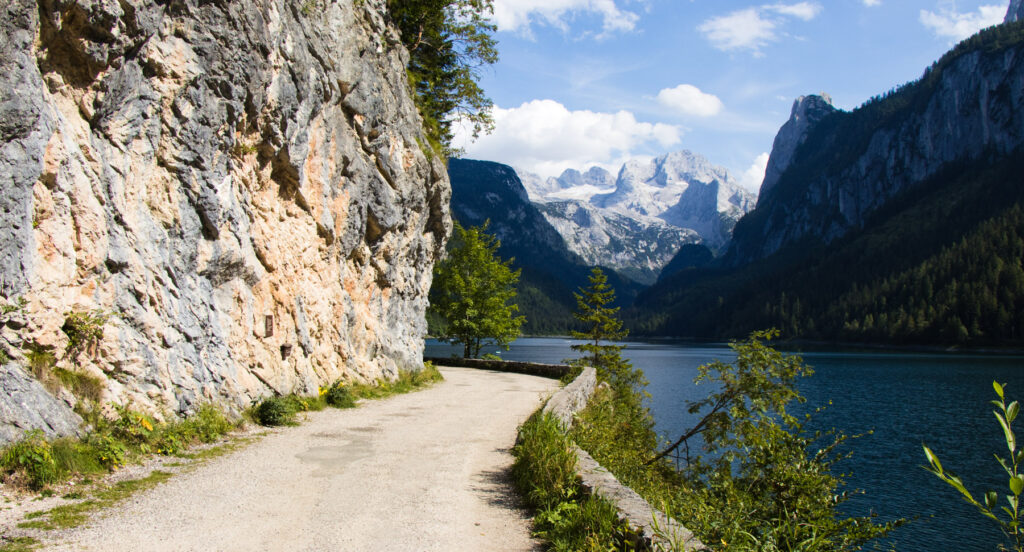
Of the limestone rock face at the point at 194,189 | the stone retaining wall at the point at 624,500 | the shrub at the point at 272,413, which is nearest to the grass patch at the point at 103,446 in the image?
the limestone rock face at the point at 194,189

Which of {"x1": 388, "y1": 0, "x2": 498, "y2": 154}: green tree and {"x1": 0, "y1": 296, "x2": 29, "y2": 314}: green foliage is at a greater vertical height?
{"x1": 388, "y1": 0, "x2": 498, "y2": 154}: green tree

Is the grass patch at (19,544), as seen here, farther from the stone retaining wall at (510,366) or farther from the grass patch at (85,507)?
the stone retaining wall at (510,366)

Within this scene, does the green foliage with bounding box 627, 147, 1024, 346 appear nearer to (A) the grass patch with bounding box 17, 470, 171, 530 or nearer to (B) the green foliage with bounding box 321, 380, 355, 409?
(B) the green foliage with bounding box 321, 380, 355, 409

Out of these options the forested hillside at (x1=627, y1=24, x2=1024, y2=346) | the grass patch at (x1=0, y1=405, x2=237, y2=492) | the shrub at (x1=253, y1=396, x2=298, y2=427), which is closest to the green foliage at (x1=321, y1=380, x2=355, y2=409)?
the shrub at (x1=253, y1=396, x2=298, y2=427)

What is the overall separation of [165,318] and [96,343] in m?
1.61

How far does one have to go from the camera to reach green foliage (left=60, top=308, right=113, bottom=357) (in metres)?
9.30

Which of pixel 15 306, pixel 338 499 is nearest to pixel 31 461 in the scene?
pixel 15 306

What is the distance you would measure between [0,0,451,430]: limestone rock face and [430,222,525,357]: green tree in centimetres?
1881

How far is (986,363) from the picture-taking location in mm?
71312

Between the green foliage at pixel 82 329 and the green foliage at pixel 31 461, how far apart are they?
1.82 meters

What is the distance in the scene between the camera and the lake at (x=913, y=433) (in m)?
18.3

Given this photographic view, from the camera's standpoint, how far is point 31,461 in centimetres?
759

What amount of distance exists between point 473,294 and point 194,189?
28.9 meters

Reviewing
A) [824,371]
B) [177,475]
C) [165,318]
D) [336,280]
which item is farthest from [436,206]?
[824,371]
